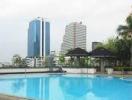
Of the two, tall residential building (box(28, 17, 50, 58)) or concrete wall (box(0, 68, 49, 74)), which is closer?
concrete wall (box(0, 68, 49, 74))

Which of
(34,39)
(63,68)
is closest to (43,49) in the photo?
(34,39)

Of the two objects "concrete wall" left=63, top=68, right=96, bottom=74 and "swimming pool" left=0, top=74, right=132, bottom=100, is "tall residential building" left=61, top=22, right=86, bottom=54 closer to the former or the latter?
"concrete wall" left=63, top=68, right=96, bottom=74

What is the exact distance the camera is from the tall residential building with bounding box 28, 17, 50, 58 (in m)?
72.7

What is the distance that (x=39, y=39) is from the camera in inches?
2879

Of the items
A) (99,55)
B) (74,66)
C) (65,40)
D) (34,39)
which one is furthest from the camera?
(65,40)

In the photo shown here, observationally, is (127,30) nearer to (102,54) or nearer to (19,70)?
(102,54)

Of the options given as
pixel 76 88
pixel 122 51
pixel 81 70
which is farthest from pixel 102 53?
pixel 76 88

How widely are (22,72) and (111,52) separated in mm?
9634

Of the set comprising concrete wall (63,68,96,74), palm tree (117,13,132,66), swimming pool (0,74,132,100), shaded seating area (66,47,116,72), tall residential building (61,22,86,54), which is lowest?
swimming pool (0,74,132,100)

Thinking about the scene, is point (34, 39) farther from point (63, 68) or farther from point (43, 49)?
point (63, 68)

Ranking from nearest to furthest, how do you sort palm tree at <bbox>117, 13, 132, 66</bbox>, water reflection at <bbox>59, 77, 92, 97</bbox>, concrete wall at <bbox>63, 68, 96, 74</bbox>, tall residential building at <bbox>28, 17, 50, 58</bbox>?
water reflection at <bbox>59, 77, 92, 97</bbox> → palm tree at <bbox>117, 13, 132, 66</bbox> → concrete wall at <bbox>63, 68, 96, 74</bbox> → tall residential building at <bbox>28, 17, 50, 58</bbox>

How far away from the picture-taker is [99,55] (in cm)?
3591

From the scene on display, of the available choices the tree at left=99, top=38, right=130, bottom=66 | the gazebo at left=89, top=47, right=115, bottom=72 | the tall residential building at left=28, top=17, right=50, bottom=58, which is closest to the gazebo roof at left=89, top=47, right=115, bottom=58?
the gazebo at left=89, top=47, right=115, bottom=72

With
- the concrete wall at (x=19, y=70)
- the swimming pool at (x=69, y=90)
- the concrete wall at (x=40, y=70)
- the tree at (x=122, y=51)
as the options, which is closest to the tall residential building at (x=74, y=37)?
the tree at (x=122, y=51)
